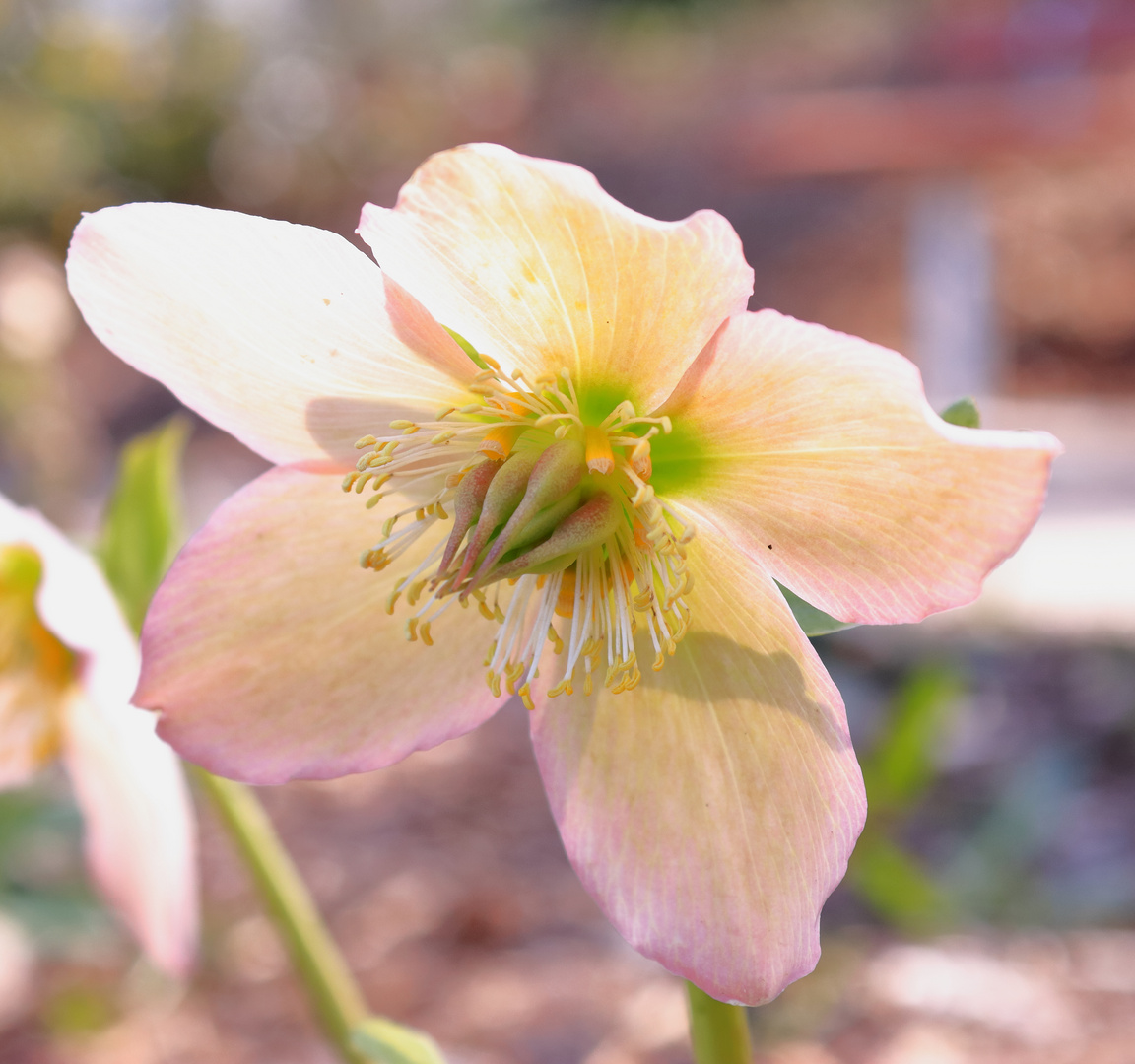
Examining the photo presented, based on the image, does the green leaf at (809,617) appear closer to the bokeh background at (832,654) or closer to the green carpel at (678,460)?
the green carpel at (678,460)

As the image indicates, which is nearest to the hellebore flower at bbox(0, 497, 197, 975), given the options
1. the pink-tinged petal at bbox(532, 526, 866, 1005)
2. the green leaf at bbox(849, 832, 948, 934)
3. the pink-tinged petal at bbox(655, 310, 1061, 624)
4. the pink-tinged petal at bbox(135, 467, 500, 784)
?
the pink-tinged petal at bbox(135, 467, 500, 784)

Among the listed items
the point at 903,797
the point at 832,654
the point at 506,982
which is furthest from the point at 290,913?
the point at 832,654

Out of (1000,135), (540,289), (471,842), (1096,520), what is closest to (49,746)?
(540,289)

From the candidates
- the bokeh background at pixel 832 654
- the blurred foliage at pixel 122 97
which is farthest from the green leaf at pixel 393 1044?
the blurred foliage at pixel 122 97

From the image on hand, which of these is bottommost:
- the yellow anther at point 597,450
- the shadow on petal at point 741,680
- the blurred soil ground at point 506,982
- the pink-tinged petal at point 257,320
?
the blurred soil ground at point 506,982

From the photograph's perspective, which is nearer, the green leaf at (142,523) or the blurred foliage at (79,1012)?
the green leaf at (142,523)

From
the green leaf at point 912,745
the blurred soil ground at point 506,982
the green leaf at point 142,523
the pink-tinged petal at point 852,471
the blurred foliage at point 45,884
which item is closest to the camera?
the pink-tinged petal at point 852,471

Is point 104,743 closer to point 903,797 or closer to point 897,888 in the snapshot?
point 897,888

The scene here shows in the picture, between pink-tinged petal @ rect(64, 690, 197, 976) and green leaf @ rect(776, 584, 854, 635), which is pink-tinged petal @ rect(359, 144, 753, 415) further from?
pink-tinged petal @ rect(64, 690, 197, 976)
